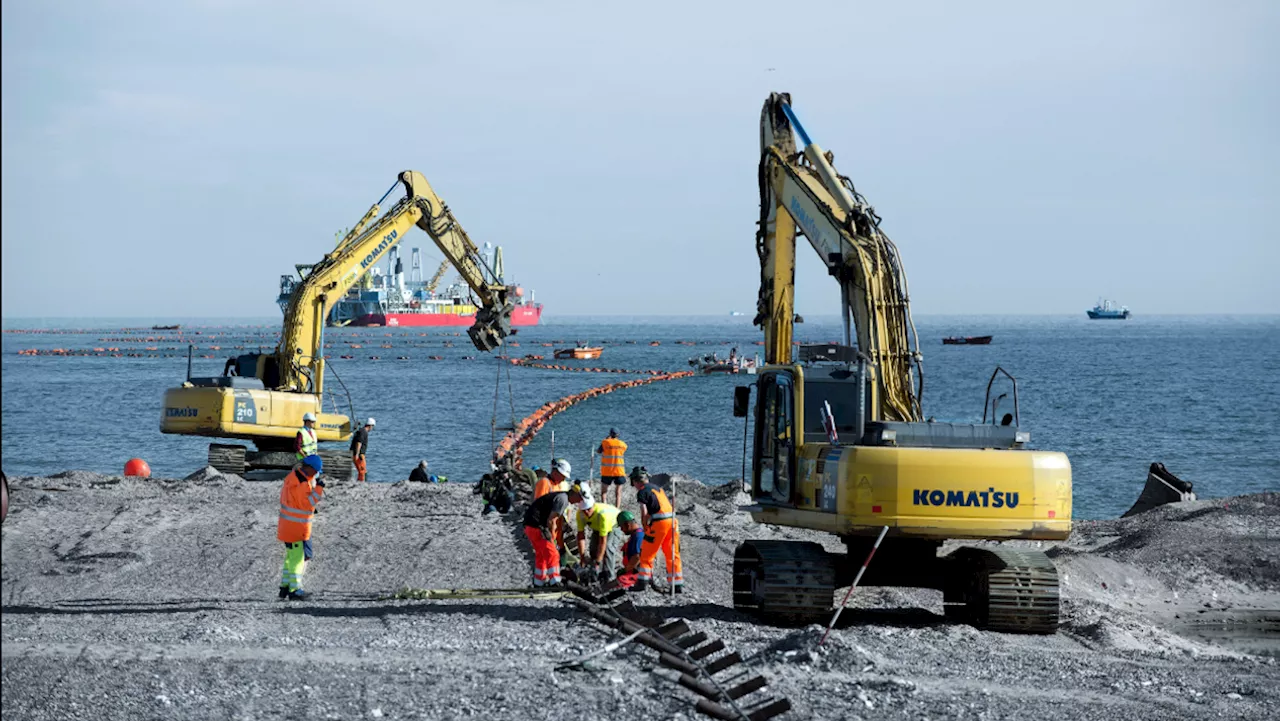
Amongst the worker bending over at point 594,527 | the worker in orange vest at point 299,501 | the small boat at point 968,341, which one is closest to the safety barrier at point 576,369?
the small boat at point 968,341

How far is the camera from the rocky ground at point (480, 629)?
10328 mm

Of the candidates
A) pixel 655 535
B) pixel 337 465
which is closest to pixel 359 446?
pixel 337 465

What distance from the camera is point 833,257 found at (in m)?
15.5

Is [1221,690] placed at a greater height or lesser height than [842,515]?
lesser

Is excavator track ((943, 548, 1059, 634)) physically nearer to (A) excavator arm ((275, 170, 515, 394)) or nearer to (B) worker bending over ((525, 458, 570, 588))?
(B) worker bending over ((525, 458, 570, 588))

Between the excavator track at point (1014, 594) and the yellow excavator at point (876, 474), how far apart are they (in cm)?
1

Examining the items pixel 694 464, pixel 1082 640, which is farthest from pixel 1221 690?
pixel 694 464

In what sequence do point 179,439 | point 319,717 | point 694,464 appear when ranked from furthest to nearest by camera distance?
point 179,439
point 694,464
point 319,717

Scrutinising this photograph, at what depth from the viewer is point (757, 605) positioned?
14.6 metres

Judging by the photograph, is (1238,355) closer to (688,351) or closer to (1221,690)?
(688,351)

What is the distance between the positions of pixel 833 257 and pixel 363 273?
14.0m

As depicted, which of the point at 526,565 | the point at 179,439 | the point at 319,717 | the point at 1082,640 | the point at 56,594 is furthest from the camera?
the point at 179,439

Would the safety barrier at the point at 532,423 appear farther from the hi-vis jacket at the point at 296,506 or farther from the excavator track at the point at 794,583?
the excavator track at the point at 794,583

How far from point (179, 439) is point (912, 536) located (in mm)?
39448
